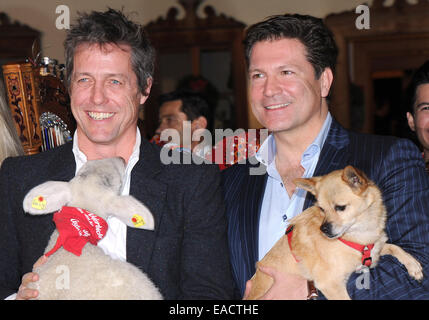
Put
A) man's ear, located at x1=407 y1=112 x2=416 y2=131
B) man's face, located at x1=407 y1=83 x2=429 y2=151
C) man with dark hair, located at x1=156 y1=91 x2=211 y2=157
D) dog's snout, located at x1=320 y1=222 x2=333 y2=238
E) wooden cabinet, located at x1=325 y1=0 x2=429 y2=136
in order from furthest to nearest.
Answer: wooden cabinet, located at x1=325 y1=0 x2=429 y2=136, man with dark hair, located at x1=156 y1=91 x2=211 y2=157, man's ear, located at x1=407 y1=112 x2=416 y2=131, man's face, located at x1=407 y1=83 x2=429 y2=151, dog's snout, located at x1=320 y1=222 x2=333 y2=238

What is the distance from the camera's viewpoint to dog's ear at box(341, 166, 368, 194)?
1.65 metres

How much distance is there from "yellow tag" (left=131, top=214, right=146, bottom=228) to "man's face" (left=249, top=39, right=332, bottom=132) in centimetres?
54

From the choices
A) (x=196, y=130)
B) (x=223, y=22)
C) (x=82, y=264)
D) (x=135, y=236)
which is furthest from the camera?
(x=223, y=22)

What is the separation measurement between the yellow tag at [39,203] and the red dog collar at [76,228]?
3.7 inches

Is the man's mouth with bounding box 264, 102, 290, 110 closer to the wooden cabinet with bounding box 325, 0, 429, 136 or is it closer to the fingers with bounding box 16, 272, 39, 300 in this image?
the fingers with bounding box 16, 272, 39, 300

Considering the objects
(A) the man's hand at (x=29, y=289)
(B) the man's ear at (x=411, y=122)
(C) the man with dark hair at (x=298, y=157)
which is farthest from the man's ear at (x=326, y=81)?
(A) the man's hand at (x=29, y=289)

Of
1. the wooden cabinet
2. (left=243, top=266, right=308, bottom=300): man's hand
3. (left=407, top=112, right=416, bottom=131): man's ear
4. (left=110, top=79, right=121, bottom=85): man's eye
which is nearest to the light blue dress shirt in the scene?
(left=243, top=266, right=308, bottom=300): man's hand

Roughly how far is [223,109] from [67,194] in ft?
15.1

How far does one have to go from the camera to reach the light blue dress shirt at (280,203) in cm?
183

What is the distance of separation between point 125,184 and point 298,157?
612 mm

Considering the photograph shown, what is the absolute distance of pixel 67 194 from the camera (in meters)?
1.69
